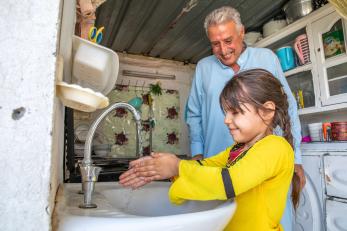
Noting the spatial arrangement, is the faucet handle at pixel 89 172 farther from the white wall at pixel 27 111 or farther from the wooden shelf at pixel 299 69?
the wooden shelf at pixel 299 69

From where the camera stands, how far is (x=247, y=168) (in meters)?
0.67

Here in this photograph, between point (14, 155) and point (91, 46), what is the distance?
1.54 feet

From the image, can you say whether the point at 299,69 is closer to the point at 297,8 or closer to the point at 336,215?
the point at 297,8

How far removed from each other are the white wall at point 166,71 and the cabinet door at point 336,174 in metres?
2.24

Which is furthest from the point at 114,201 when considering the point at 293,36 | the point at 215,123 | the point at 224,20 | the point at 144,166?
the point at 293,36

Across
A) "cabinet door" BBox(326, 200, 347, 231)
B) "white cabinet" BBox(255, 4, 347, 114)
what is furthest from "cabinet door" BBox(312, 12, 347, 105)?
"cabinet door" BBox(326, 200, 347, 231)

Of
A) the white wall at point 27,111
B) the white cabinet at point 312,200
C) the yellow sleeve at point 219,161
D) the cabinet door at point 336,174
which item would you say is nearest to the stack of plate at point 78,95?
the white wall at point 27,111

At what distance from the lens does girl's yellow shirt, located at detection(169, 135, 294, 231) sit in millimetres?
653

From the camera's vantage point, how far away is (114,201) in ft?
3.15

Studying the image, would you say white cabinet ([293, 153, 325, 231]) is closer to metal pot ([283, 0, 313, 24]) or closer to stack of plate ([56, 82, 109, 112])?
metal pot ([283, 0, 313, 24])

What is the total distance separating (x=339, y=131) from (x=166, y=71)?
253 cm

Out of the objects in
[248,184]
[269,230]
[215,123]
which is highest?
[215,123]

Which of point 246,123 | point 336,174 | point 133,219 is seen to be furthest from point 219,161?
point 336,174

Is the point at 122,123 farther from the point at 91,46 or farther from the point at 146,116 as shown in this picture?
the point at 91,46
